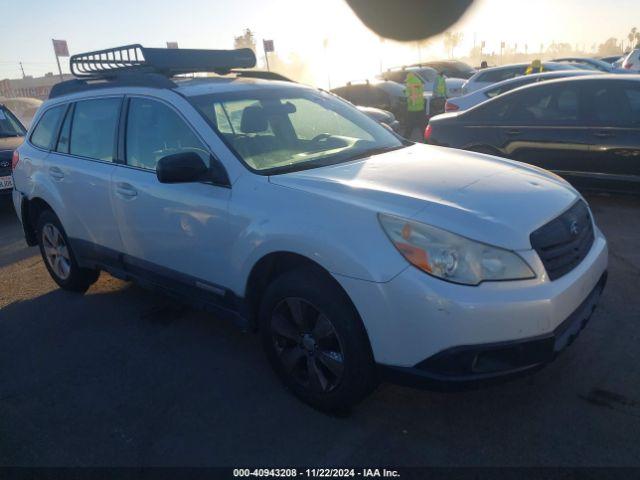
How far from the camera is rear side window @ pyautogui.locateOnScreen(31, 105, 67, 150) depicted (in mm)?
4656

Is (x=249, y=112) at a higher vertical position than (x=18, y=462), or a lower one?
higher

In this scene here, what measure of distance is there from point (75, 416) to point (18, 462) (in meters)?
0.38

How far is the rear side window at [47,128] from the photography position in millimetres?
4656

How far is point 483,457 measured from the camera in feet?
8.11

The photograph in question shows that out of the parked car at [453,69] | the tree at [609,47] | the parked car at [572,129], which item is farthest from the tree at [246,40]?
the tree at [609,47]

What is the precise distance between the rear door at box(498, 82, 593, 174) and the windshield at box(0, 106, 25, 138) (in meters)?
7.94

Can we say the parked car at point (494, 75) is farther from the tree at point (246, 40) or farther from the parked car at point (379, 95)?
Answer: the tree at point (246, 40)

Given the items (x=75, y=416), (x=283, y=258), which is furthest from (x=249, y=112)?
(x=75, y=416)

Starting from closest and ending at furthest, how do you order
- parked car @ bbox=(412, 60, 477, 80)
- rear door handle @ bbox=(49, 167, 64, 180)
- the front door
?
the front door
rear door handle @ bbox=(49, 167, 64, 180)
parked car @ bbox=(412, 60, 477, 80)

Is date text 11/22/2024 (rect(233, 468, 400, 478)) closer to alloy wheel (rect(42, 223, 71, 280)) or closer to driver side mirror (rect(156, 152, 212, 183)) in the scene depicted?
driver side mirror (rect(156, 152, 212, 183))

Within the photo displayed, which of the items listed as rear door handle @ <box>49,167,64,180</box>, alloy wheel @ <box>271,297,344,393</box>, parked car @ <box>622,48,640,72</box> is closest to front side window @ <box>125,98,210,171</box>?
rear door handle @ <box>49,167,64,180</box>

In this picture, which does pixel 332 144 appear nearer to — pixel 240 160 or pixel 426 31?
pixel 240 160

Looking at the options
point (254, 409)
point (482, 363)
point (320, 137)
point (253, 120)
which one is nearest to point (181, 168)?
point (253, 120)

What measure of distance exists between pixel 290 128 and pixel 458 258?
1.79 metres
